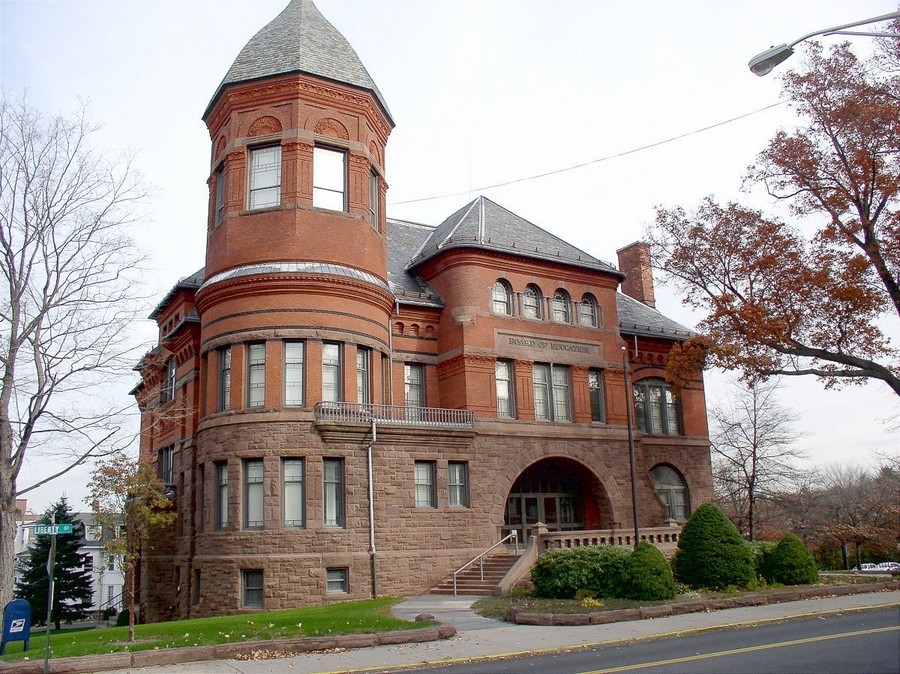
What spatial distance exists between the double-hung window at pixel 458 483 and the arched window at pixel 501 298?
6160 mm

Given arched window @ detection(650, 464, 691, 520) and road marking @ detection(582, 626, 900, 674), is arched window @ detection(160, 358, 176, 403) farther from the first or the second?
road marking @ detection(582, 626, 900, 674)

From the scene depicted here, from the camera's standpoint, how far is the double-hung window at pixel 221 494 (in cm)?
2431

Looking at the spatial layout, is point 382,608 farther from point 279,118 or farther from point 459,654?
point 279,118

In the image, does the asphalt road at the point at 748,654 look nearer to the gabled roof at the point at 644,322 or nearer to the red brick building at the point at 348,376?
the red brick building at the point at 348,376

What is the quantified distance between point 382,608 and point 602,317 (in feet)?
54.3

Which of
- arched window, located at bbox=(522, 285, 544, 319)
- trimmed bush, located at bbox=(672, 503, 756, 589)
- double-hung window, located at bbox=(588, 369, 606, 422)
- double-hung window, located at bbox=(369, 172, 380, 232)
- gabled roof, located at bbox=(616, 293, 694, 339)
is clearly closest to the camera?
trimmed bush, located at bbox=(672, 503, 756, 589)

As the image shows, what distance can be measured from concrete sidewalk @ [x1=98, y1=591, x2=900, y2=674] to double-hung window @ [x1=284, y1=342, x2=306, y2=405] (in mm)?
7352

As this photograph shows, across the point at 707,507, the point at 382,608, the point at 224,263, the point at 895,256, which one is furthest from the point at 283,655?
the point at 895,256

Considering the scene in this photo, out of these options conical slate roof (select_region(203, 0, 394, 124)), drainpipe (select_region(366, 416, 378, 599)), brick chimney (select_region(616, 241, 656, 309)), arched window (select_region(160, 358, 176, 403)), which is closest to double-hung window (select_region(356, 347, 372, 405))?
drainpipe (select_region(366, 416, 378, 599))

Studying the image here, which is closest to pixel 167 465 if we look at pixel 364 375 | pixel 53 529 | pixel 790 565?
pixel 364 375

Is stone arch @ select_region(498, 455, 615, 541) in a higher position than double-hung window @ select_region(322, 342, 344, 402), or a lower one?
Result: lower

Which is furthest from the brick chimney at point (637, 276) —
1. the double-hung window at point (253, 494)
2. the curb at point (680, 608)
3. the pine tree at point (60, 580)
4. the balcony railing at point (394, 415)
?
the pine tree at point (60, 580)

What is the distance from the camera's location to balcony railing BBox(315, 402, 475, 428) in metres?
24.6

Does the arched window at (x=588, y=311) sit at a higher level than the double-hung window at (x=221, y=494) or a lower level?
higher
